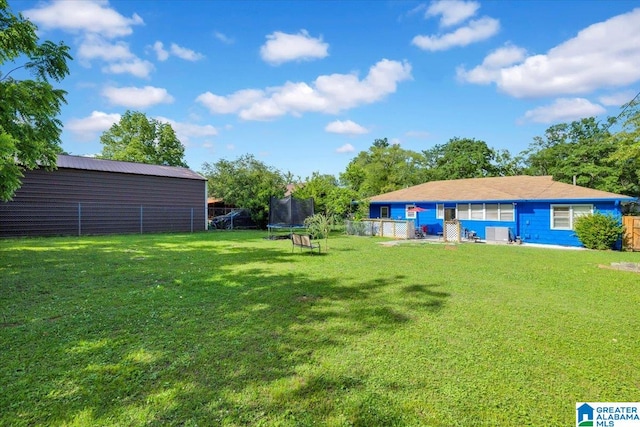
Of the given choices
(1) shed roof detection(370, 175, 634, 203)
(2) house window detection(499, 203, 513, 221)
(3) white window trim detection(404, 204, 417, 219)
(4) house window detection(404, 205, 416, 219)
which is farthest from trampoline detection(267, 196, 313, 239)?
(2) house window detection(499, 203, 513, 221)

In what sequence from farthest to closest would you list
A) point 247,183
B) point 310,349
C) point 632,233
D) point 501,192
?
point 247,183 → point 501,192 → point 632,233 → point 310,349

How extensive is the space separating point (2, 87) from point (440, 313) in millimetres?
9457

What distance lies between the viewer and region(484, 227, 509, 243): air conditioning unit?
15.2m

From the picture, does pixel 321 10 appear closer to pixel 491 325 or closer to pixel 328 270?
pixel 328 270

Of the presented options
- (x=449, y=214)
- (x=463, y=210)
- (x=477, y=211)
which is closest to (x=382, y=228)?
(x=449, y=214)

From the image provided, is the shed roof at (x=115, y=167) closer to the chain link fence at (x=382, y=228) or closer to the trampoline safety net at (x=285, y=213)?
the trampoline safety net at (x=285, y=213)

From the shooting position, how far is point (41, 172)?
15.9 meters

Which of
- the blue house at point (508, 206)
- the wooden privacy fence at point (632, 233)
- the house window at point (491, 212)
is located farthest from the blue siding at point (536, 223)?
the wooden privacy fence at point (632, 233)

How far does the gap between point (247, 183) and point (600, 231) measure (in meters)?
22.2

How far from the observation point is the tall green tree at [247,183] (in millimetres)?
21016

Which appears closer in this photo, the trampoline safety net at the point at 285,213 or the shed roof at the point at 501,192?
the shed roof at the point at 501,192

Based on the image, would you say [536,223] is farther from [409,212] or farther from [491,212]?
[409,212]

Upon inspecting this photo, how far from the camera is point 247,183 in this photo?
1043 inches

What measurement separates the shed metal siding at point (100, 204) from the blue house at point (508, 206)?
12.3m
